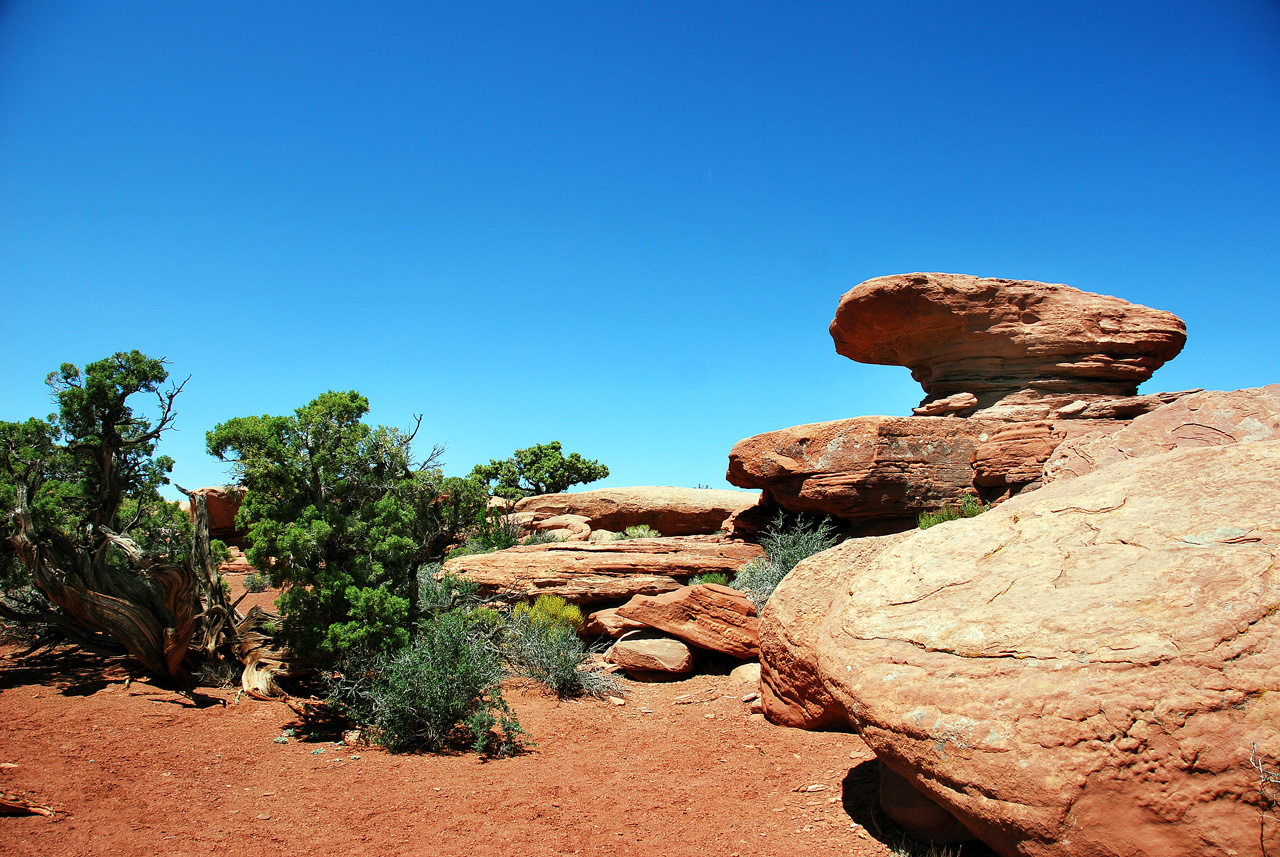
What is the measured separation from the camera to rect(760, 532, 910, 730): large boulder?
20.9ft

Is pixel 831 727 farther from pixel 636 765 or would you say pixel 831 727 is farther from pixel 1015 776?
pixel 1015 776

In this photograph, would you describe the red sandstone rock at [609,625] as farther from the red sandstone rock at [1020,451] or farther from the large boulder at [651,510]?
the large boulder at [651,510]

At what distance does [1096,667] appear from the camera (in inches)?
129

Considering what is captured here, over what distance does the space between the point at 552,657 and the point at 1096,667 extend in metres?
6.69

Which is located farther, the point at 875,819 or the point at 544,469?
the point at 544,469

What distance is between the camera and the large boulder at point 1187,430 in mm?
8516

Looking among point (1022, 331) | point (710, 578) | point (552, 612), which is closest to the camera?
point (552, 612)

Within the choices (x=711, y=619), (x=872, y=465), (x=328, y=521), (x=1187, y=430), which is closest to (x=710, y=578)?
(x=711, y=619)

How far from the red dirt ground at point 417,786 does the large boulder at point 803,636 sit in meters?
0.19

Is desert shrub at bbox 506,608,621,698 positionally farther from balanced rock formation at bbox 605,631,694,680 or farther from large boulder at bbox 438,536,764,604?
large boulder at bbox 438,536,764,604

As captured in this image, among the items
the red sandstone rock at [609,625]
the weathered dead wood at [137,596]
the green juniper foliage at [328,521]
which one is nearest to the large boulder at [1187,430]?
the red sandstone rock at [609,625]

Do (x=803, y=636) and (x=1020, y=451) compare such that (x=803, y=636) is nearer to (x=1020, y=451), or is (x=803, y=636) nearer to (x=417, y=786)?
(x=417, y=786)

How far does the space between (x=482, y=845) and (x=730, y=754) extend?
2.49 meters

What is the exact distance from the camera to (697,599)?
9.55m
